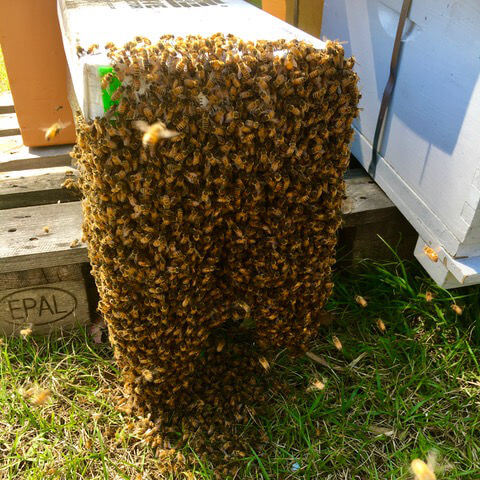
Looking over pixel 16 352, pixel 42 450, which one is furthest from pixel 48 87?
pixel 42 450

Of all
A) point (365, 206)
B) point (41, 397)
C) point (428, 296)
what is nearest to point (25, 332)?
point (41, 397)

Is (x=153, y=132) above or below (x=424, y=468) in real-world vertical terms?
above

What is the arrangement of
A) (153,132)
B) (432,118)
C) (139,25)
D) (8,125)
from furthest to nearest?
(8,125)
(432,118)
(139,25)
(153,132)

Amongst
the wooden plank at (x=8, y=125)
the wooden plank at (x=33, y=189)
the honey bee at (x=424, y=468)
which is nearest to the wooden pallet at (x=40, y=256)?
the wooden plank at (x=33, y=189)

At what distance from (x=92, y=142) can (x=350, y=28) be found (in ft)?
5.08

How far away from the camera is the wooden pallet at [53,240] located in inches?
83.4

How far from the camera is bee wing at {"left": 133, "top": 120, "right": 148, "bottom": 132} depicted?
1.34 m

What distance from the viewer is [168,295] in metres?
1.67

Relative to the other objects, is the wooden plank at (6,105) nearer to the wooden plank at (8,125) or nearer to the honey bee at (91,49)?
the wooden plank at (8,125)

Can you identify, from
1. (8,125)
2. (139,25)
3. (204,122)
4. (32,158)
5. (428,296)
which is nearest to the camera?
(204,122)

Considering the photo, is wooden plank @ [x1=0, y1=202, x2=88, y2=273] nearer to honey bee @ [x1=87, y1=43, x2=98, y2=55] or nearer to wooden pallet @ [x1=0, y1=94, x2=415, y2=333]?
wooden pallet @ [x1=0, y1=94, x2=415, y2=333]

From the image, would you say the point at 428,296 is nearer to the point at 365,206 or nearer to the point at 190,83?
the point at 365,206

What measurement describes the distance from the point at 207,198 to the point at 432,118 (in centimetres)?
94

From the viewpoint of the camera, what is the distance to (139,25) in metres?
1.67
